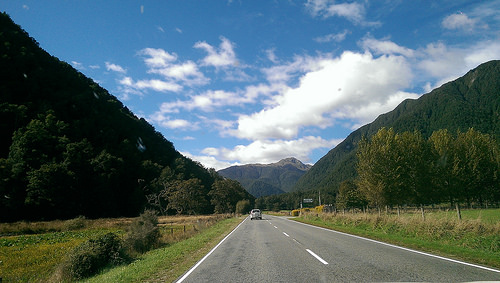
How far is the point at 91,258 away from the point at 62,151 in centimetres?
5321

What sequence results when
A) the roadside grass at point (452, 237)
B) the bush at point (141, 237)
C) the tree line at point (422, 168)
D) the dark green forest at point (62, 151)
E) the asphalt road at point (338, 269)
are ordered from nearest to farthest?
1. the asphalt road at point (338, 269)
2. the roadside grass at point (452, 237)
3. the bush at point (141, 237)
4. the tree line at point (422, 168)
5. the dark green forest at point (62, 151)

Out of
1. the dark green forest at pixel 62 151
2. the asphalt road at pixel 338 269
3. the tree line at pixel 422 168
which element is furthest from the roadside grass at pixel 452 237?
the dark green forest at pixel 62 151

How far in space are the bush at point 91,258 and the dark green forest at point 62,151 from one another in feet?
141

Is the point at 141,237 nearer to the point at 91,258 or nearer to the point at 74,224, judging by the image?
the point at 91,258

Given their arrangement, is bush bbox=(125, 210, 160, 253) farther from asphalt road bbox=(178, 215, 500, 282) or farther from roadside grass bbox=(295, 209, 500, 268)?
roadside grass bbox=(295, 209, 500, 268)

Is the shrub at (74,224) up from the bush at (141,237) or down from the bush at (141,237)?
down

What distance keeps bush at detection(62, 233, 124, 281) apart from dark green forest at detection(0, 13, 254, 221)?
141 ft

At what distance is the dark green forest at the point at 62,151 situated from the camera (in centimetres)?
4681

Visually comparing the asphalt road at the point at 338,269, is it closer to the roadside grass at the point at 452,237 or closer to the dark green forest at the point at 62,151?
the roadside grass at the point at 452,237

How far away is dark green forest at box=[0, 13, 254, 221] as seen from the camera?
46.8 metres

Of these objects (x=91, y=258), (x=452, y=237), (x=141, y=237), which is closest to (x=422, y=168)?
(x=452, y=237)

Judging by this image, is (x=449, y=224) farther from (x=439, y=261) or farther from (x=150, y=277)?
(x=150, y=277)

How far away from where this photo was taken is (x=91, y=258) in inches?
441

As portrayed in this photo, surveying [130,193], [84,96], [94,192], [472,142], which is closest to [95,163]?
[94,192]
